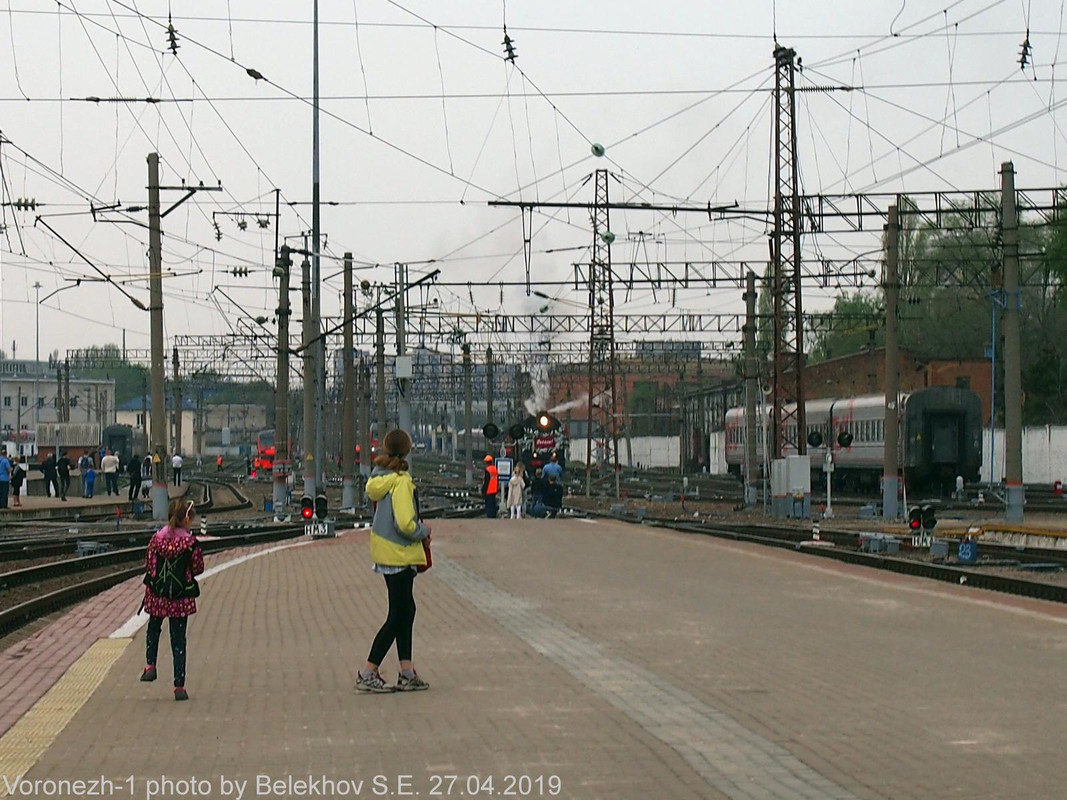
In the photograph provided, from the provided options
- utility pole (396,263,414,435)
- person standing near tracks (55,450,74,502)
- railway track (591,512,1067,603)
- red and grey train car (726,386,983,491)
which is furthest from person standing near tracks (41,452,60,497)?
railway track (591,512,1067,603)

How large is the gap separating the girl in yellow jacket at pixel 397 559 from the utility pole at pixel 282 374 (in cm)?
3015

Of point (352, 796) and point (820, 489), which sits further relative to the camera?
point (820, 489)

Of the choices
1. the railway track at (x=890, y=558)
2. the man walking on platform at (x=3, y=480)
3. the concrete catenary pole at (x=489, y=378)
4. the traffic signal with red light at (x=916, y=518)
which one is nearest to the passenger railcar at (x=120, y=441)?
the concrete catenary pole at (x=489, y=378)

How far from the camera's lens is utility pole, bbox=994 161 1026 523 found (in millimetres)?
34000

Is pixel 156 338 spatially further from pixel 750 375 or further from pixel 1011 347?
pixel 1011 347

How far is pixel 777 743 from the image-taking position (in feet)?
28.8

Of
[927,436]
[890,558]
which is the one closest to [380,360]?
[927,436]

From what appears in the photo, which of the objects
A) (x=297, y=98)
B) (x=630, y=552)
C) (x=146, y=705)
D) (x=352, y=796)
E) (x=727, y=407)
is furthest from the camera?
(x=727, y=407)

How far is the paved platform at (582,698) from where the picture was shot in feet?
25.8

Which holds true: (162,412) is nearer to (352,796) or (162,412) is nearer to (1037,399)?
(352,796)

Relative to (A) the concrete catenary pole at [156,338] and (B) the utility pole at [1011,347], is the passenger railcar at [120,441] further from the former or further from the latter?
(B) the utility pole at [1011,347]

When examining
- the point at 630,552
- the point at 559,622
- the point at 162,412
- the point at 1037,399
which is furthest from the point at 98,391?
the point at 559,622

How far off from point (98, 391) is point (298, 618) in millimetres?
135688

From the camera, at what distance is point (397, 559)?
419 inches
